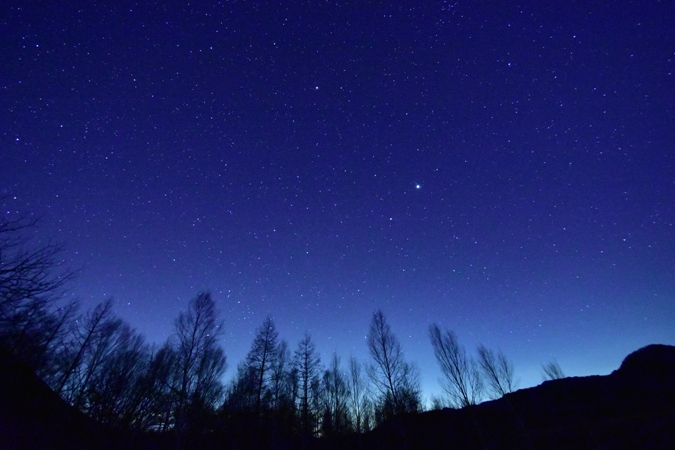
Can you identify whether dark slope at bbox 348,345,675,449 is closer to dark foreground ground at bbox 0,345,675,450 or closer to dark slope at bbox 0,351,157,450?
dark foreground ground at bbox 0,345,675,450

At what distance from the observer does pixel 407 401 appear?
22.9 meters

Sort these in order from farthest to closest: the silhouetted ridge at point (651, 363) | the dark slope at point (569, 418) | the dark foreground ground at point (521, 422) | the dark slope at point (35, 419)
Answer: the silhouetted ridge at point (651, 363)
the dark slope at point (569, 418)
the dark foreground ground at point (521, 422)
the dark slope at point (35, 419)

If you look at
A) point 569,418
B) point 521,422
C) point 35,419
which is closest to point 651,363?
point 569,418

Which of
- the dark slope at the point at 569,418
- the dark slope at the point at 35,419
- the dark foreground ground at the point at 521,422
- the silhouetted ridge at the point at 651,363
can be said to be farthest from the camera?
the silhouetted ridge at the point at 651,363

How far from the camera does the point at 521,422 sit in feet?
72.0

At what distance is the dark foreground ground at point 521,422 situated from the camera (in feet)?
46.1

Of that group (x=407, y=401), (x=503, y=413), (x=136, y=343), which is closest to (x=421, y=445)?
(x=407, y=401)

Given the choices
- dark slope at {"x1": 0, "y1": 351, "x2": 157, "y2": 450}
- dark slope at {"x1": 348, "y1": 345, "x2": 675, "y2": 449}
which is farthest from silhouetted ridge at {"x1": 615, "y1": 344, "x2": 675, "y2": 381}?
dark slope at {"x1": 0, "y1": 351, "x2": 157, "y2": 450}

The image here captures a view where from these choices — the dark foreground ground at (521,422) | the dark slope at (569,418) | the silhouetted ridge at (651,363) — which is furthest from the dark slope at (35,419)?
the silhouetted ridge at (651,363)

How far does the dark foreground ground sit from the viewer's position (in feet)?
46.1

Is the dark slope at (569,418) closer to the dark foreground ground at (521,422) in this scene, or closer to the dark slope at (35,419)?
the dark foreground ground at (521,422)

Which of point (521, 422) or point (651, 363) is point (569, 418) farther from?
point (651, 363)

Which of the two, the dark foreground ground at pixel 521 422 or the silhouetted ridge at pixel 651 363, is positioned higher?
the silhouetted ridge at pixel 651 363

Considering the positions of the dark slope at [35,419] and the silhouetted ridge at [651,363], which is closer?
the dark slope at [35,419]
